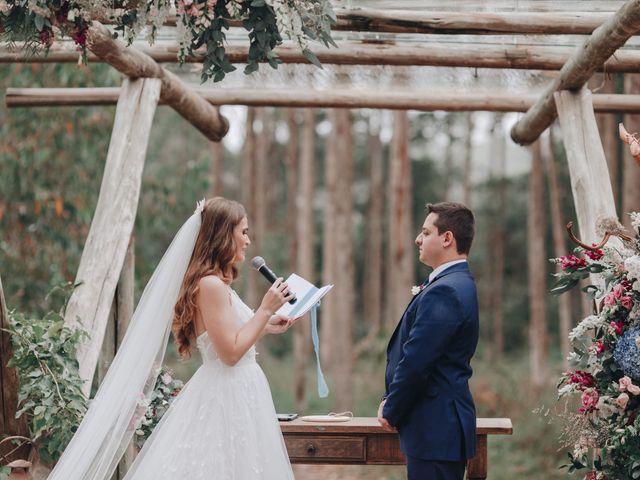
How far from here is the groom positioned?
13.8 feet

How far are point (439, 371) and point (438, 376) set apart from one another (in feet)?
0.08

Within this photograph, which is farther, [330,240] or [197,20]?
[330,240]

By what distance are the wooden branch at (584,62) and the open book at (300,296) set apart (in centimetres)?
226

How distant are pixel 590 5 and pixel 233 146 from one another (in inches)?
1158

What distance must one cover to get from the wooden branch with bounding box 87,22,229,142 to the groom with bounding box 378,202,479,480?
6.87ft

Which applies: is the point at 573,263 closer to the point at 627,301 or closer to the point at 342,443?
the point at 627,301

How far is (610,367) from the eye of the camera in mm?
4484

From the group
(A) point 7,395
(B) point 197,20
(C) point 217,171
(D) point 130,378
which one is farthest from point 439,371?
(C) point 217,171

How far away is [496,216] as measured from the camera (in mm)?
27141

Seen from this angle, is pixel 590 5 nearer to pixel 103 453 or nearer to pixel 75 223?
pixel 103 453

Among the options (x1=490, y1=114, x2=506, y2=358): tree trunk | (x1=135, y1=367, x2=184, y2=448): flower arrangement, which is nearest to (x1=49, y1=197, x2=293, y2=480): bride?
(x1=135, y1=367, x2=184, y2=448): flower arrangement

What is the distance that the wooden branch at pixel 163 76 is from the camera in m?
5.47

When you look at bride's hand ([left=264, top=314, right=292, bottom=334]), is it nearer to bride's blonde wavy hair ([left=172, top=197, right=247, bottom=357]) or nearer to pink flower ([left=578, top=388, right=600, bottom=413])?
bride's blonde wavy hair ([left=172, top=197, right=247, bottom=357])

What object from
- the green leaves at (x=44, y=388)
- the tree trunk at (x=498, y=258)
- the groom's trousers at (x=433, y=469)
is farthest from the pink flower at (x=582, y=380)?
the tree trunk at (x=498, y=258)
